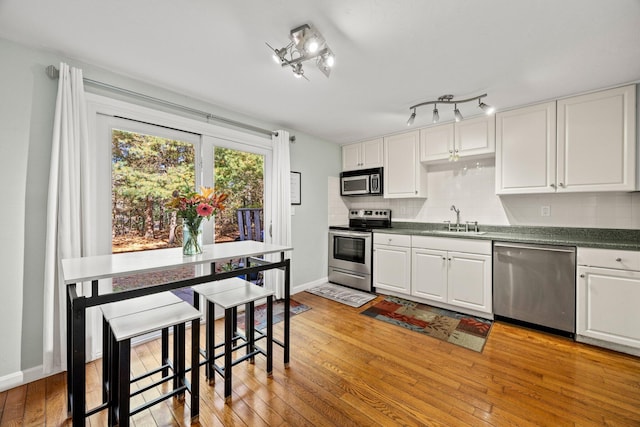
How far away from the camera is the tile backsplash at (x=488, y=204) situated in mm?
2707

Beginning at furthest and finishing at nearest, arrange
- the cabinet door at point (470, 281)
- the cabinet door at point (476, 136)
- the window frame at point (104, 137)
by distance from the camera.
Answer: the cabinet door at point (476, 136), the cabinet door at point (470, 281), the window frame at point (104, 137)

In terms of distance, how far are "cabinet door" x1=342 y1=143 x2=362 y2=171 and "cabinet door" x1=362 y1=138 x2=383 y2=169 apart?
0.31 ft

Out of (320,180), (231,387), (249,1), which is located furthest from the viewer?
(320,180)

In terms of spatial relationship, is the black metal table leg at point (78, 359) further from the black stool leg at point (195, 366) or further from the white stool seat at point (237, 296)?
the white stool seat at point (237, 296)

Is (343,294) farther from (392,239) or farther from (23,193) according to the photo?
(23,193)

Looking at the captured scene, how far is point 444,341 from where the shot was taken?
2.50 meters

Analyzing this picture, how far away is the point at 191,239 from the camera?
185 cm

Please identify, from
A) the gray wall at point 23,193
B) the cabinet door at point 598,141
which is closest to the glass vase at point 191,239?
the gray wall at point 23,193

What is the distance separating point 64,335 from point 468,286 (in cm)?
369

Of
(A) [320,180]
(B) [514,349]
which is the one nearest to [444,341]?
(B) [514,349]

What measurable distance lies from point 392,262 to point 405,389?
191cm

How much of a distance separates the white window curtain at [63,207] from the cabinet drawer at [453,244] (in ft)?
10.8

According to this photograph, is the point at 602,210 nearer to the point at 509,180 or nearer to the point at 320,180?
the point at 509,180

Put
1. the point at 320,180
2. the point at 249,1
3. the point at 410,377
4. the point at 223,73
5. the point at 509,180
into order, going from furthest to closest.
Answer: the point at 320,180 < the point at 509,180 < the point at 223,73 < the point at 410,377 < the point at 249,1
